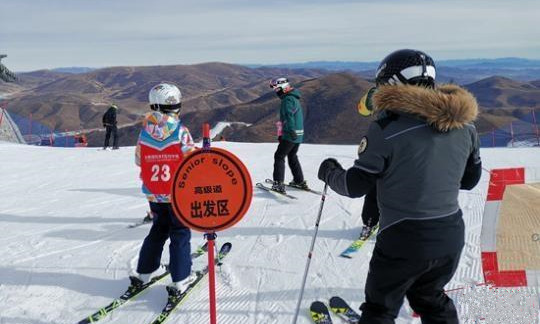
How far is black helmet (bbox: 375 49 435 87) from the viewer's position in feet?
8.34

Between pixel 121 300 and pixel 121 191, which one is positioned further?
pixel 121 191

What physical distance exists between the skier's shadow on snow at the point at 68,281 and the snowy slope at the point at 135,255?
1 centimetres

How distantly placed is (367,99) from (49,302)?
142 inches

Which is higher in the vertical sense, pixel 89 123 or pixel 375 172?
pixel 375 172

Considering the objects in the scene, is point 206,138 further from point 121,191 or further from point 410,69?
point 121,191

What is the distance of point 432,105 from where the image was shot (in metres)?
2.36

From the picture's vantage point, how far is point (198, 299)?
4.13 metres

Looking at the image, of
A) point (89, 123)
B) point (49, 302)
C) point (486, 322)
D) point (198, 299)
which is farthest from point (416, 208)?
point (89, 123)

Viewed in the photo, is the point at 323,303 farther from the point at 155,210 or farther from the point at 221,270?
the point at 155,210

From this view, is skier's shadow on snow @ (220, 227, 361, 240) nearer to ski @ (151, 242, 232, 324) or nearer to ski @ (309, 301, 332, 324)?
ski @ (151, 242, 232, 324)

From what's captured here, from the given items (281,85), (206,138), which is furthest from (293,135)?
(206,138)

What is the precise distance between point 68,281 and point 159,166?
1.80m

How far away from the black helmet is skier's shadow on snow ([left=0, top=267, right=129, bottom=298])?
3336mm

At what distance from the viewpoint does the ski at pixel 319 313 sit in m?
3.66
